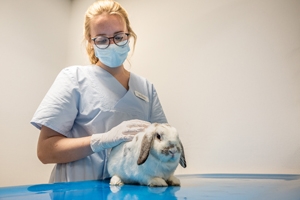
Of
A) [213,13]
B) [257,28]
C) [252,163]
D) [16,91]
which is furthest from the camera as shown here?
[16,91]

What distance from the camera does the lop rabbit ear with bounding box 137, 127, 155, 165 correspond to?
2.51 feet

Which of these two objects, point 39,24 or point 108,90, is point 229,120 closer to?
point 108,90

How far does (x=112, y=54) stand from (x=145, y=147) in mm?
588

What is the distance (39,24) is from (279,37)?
1910 millimetres

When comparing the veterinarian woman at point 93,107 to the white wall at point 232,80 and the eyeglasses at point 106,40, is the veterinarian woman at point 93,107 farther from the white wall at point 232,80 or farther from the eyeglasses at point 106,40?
the white wall at point 232,80

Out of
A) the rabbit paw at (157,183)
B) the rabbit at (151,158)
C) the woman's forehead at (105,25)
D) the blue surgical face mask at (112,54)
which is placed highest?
the woman's forehead at (105,25)

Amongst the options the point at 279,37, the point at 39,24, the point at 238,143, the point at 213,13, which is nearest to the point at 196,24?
the point at 213,13

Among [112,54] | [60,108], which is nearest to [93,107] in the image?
[60,108]

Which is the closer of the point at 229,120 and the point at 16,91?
the point at 229,120

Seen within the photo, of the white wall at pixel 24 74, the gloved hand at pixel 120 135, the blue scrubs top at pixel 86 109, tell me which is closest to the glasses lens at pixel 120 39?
the blue scrubs top at pixel 86 109

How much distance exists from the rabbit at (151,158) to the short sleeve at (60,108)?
1.11 feet

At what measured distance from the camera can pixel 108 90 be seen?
1194 millimetres

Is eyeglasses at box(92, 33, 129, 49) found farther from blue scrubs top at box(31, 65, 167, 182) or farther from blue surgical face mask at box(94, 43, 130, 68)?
blue scrubs top at box(31, 65, 167, 182)

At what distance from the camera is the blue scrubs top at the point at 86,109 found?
3.57 ft
